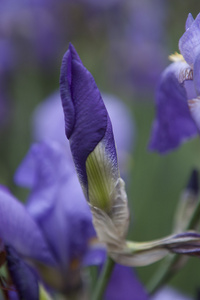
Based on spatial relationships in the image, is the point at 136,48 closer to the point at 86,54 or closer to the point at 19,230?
the point at 86,54

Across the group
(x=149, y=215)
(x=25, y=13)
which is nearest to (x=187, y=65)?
(x=149, y=215)

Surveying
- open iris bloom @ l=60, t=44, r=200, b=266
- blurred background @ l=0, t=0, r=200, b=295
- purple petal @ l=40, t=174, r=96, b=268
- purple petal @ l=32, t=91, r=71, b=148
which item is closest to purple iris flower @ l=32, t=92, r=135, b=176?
purple petal @ l=32, t=91, r=71, b=148

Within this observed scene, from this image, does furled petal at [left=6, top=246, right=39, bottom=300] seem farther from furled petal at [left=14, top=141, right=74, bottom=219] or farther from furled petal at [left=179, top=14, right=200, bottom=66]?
furled petal at [left=179, top=14, right=200, bottom=66]

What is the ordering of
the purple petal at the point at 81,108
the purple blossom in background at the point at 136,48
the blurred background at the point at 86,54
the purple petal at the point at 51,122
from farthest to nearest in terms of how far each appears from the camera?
the purple blossom in background at the point at 136,48 → the blurred background at the point at 86,54 → the purple petal at the point at 51,122 → the purple petal at the point at 81,108

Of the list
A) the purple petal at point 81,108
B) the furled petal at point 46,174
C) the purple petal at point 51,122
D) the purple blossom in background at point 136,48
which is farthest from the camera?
the purple blossom in background at point 136,48

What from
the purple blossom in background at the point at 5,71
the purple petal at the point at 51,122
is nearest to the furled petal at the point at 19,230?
the purple petal at the point at 51,122

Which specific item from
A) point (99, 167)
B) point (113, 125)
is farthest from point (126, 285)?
point (113, 125)

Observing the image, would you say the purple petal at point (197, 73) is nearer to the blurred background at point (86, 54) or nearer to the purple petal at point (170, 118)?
the purple petal at point (170, 118)
